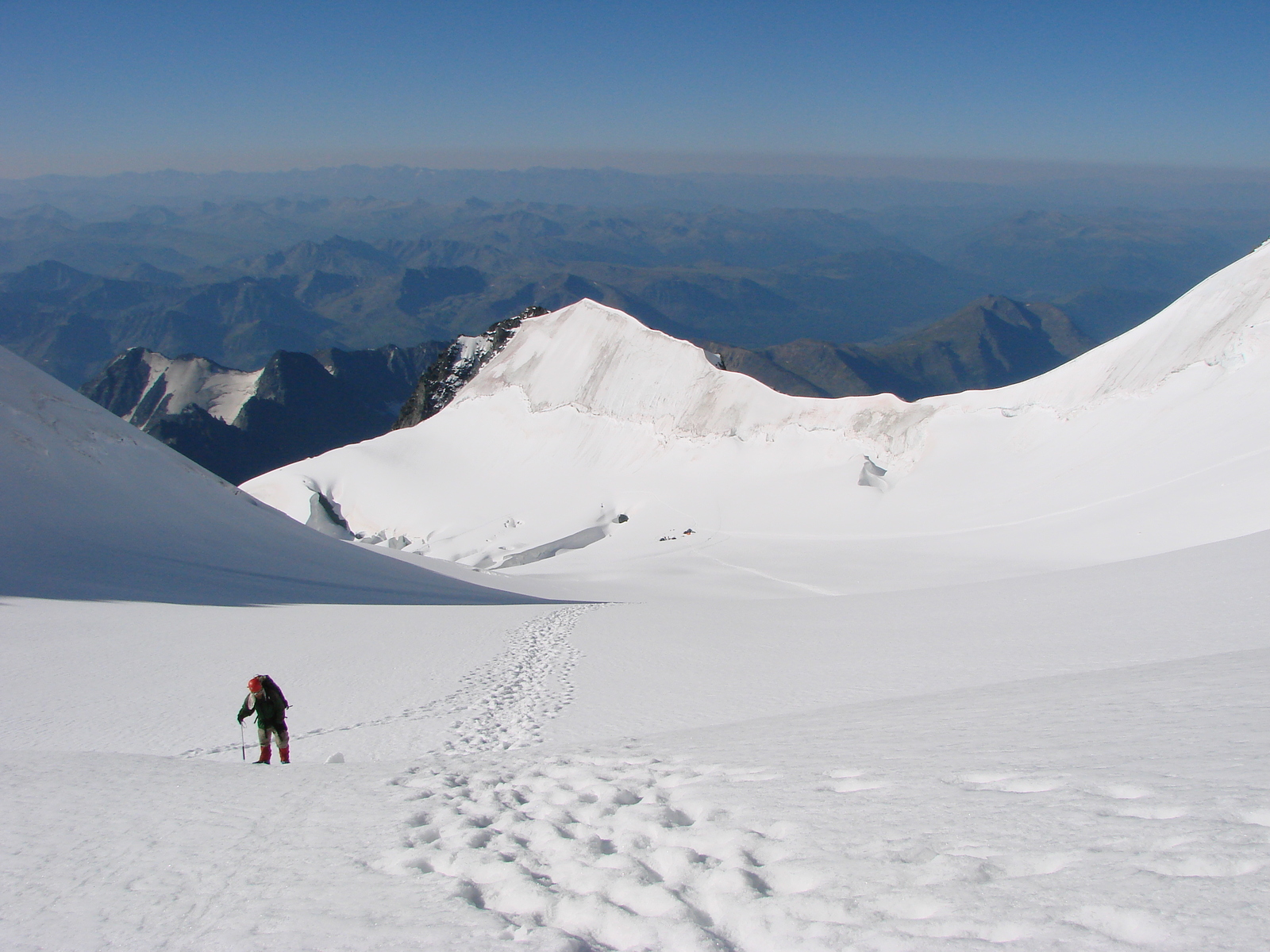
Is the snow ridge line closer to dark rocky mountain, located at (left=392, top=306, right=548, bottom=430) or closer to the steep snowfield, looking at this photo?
dark rocky mountain, located at (left=392, top=306, right=548, bottom=430)

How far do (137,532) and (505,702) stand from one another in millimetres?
15503

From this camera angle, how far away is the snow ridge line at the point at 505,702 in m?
8.27

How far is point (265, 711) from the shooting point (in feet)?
24.4

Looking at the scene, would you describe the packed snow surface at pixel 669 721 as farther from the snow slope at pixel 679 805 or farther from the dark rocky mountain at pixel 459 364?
the dark rocky mountain at pixel 459 364

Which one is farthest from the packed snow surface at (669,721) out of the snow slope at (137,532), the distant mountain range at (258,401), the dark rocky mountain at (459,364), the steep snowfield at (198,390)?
the steep snowfield at (198,390)

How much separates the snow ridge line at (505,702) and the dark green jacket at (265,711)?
2.86ft

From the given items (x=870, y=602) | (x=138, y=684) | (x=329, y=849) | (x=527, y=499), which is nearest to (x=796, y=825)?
(x=329, y=849)

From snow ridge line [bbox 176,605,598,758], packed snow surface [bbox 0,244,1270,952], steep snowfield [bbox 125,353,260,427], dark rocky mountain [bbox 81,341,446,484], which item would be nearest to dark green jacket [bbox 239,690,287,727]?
packed snow surface [bbox 0,244,1270,952]

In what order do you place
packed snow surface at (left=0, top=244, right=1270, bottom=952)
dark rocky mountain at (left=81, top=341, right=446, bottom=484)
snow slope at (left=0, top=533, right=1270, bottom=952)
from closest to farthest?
snow slope at (left=0, top=533, right=1270, bottom=952), packed snow surface at (left=0, top=244, right=1270, bottom=952), dark rocky mountain at (left=81, top=341, right=446, bottom=484)

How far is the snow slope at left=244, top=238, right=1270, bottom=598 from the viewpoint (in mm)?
23328

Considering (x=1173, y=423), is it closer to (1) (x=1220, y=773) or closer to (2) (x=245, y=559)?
(1) (x=1220, y=773)

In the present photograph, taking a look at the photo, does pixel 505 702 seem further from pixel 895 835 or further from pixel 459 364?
pixel 459 364

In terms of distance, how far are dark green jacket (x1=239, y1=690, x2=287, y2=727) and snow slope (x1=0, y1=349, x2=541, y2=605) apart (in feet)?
33.9

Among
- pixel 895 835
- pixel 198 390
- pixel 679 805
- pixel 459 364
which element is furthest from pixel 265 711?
pixel 198 390
